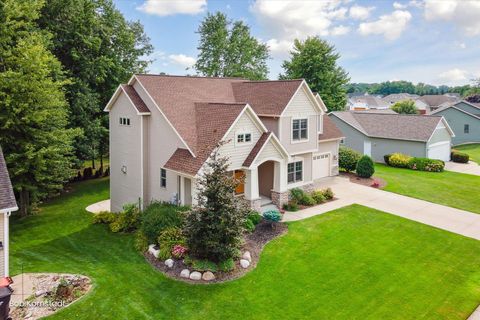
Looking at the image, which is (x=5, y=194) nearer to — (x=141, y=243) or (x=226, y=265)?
(x=141, y=243)

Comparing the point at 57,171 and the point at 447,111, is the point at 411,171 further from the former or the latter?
the point at 57,171

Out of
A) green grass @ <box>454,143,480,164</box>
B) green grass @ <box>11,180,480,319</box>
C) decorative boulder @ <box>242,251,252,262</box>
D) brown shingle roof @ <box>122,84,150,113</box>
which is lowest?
green grass @ <box>11,180,480,319</box>

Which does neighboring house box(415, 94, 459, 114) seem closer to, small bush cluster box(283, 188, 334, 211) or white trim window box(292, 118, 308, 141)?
white trim window box(292, 118, 308, 141)

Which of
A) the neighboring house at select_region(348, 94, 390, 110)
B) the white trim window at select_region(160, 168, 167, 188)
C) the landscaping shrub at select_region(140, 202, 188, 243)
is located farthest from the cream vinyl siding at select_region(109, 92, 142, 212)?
the neighboring house at select_region(348, 94, 390, 110)

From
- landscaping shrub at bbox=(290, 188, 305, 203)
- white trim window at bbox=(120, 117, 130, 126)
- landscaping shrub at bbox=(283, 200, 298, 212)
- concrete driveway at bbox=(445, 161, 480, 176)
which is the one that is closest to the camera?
landscaping shrub at bbox=(283, 200, 298, 212)

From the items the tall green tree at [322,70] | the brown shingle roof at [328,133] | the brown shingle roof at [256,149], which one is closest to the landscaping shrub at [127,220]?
the brown shingle roof at [256,149]

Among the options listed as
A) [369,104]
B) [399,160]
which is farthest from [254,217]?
[369,104]
